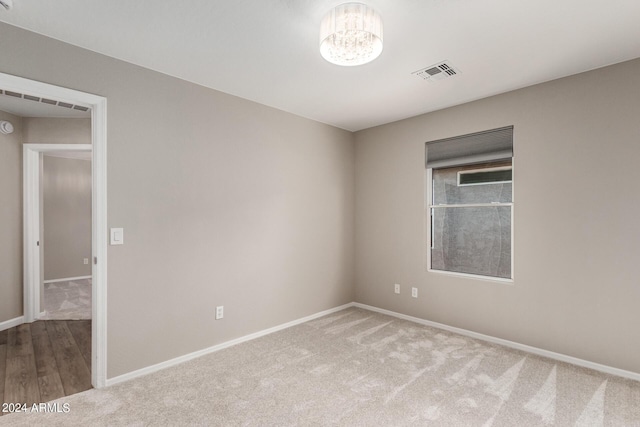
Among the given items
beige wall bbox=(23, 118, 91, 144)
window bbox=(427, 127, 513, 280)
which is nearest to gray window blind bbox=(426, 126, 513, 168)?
window bbox=(427, 127, 513, 280)

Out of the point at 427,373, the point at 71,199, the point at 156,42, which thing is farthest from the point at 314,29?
the point at 71,199

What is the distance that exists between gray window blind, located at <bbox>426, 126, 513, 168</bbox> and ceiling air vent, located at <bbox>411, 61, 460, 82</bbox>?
89cm

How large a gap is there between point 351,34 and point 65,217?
21.9 ft

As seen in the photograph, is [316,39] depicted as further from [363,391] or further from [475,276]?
[475,276]

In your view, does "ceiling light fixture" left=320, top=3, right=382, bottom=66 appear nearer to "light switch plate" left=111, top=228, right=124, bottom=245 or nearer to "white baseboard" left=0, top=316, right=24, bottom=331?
"light switch plate" left=111, top=228, right=124, bottom=245

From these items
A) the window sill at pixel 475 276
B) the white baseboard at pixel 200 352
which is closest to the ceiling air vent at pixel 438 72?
the window sill at pixel 475 276

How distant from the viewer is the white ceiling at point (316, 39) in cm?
186

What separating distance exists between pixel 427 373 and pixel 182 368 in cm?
204

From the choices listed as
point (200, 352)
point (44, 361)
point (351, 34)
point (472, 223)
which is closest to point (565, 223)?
point (472, 223)

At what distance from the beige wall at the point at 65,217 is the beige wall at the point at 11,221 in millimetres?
2512

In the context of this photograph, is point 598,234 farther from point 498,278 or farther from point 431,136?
point 431,136

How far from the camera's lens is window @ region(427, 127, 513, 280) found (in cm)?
321

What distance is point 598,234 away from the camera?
2605mm

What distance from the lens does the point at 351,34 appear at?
1.87 m
